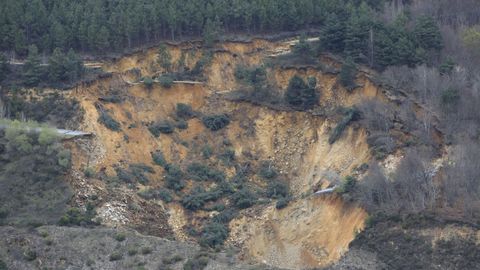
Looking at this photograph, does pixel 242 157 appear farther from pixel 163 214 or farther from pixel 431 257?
pixel 431 257

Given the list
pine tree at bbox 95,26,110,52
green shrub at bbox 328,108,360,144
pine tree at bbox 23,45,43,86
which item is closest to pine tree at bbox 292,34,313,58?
green shrub at bbox 328,108,360,144

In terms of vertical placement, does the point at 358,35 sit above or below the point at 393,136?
above

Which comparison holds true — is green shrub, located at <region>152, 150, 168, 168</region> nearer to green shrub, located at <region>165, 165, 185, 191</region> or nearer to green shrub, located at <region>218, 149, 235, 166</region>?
green shrub, located at <region>165, 165, 185, 191</region>

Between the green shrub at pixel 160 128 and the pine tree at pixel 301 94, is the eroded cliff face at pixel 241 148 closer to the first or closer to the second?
the green shrub at pixel 160 128

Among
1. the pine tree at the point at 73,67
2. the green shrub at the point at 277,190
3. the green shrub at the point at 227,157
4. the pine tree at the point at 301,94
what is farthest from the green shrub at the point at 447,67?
the pine tree at the point at 73,67

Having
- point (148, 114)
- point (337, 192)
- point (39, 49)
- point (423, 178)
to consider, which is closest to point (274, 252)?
point (337, 192)

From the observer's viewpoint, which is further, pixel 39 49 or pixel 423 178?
pixel 39 49

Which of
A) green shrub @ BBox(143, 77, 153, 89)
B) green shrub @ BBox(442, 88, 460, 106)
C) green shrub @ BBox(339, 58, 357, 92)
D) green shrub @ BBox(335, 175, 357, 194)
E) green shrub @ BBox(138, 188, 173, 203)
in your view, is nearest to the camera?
green shrub @ BBox(335, 175, 357, 194)
